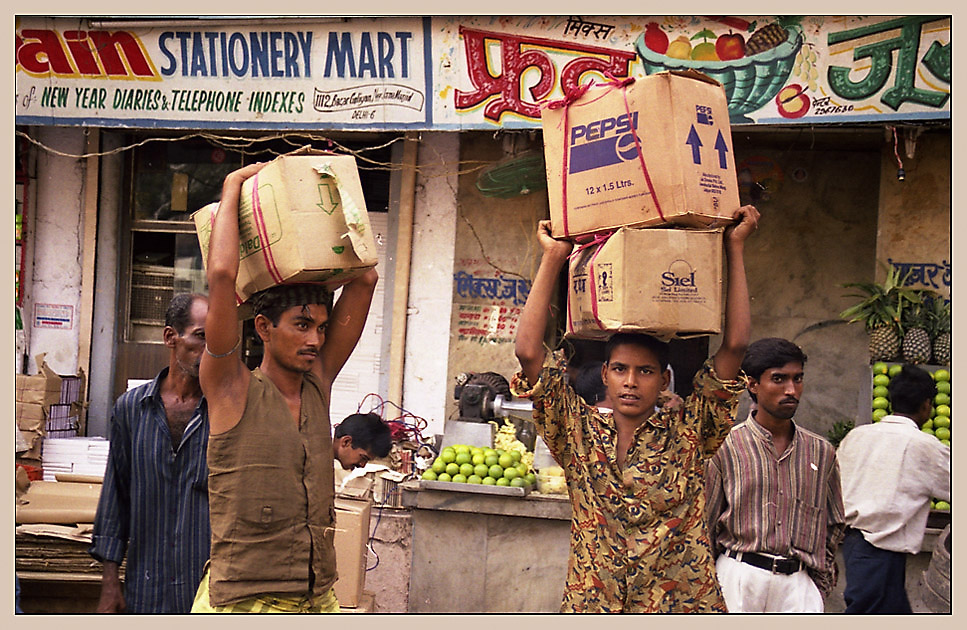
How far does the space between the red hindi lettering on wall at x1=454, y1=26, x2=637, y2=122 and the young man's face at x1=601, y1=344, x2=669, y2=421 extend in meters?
3.45

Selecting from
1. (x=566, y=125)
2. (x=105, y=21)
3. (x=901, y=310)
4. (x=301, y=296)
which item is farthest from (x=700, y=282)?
(x=105, y=21)

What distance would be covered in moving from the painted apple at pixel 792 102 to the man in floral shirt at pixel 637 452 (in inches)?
131

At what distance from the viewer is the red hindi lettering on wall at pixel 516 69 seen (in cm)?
618

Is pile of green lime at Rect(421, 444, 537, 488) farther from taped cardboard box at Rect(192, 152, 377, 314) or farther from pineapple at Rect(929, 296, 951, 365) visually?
pineapple at Rect(929, 296, 951, 365)

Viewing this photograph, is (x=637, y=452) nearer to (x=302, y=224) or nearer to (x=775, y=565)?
(x=775, y=565)

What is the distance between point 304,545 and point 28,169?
581 cm

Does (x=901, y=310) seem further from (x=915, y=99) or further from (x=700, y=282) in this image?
(x=700, y=282)

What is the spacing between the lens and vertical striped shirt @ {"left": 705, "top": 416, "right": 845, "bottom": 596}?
11.9 ft

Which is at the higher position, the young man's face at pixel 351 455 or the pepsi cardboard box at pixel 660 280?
the pepsi cardboard box at pixel 660 280

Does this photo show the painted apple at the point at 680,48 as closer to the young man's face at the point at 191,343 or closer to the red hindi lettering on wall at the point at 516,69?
the red hindi lettering on wall at the point at 516,69

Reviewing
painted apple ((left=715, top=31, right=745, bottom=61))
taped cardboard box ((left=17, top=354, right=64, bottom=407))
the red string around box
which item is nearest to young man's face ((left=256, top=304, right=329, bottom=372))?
the red string around box

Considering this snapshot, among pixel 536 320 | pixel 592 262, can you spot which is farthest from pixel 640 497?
pixel 592 262

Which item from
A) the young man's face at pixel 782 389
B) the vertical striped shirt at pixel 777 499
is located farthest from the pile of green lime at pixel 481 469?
the young man's face at pixel 782 389

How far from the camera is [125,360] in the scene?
7.57m
